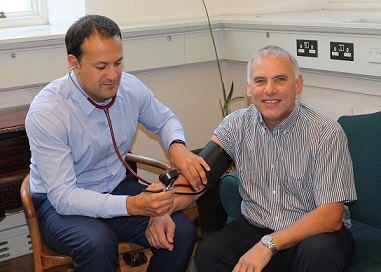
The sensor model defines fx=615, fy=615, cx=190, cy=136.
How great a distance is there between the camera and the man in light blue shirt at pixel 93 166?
2.10 metres

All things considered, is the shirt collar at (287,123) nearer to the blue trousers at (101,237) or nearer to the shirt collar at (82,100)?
the blue trousers at (101,237)

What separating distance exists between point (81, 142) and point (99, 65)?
288 mm

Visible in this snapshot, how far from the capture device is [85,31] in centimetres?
213

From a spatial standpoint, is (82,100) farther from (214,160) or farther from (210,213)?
(210,213)

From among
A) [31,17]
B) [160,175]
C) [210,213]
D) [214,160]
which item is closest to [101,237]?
[160,175]

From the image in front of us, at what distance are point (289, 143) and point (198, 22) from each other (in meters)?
1.39

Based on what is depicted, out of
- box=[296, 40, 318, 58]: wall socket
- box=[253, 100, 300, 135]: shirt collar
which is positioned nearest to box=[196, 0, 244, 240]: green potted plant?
box=[296, 40, 318, 58]: wall socket

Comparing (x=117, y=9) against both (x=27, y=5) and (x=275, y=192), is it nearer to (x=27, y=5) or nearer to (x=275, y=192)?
(x=27, y=5)

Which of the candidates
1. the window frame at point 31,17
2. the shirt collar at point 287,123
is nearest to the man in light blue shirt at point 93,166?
the shirt collar at point 287,123

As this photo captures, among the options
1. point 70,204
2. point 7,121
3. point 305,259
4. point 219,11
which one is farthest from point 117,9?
point 305,259

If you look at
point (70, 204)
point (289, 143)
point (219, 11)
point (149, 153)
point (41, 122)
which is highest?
point (219, 11)

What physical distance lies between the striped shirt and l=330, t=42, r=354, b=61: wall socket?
67 cm

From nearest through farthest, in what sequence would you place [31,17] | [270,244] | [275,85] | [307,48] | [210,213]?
[270,244] < [275,85] < [307,48] < [210,213] < [31,17]

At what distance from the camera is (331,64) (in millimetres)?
2850
